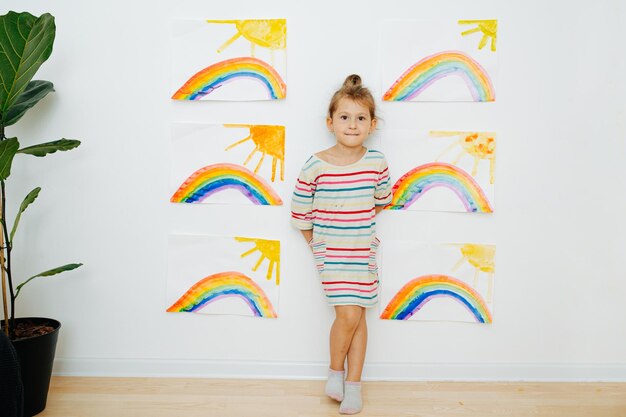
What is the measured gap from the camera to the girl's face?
178 centimetres

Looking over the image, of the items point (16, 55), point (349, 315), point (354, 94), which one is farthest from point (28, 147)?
point (349, 315)

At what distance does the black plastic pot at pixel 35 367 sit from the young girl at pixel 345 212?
0.91m

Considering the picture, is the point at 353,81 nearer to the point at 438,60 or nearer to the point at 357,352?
the point at 438,60

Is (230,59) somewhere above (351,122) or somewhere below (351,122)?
above

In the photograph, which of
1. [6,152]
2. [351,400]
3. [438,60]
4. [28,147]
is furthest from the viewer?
[438,60]

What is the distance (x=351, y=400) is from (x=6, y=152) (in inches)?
50.9

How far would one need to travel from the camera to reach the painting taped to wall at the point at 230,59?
1893 mm

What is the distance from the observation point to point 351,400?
178cm

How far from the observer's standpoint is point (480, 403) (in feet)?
5.97

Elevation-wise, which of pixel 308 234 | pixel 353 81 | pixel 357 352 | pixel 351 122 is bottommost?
pixel 357 352

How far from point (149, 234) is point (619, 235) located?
1.73 m

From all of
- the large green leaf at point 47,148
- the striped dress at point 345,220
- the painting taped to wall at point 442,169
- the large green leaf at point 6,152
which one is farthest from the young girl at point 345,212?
the large green leaf at point 6,152

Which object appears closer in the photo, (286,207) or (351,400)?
(351,400)

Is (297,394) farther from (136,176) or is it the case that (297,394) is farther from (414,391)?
(136,176)
